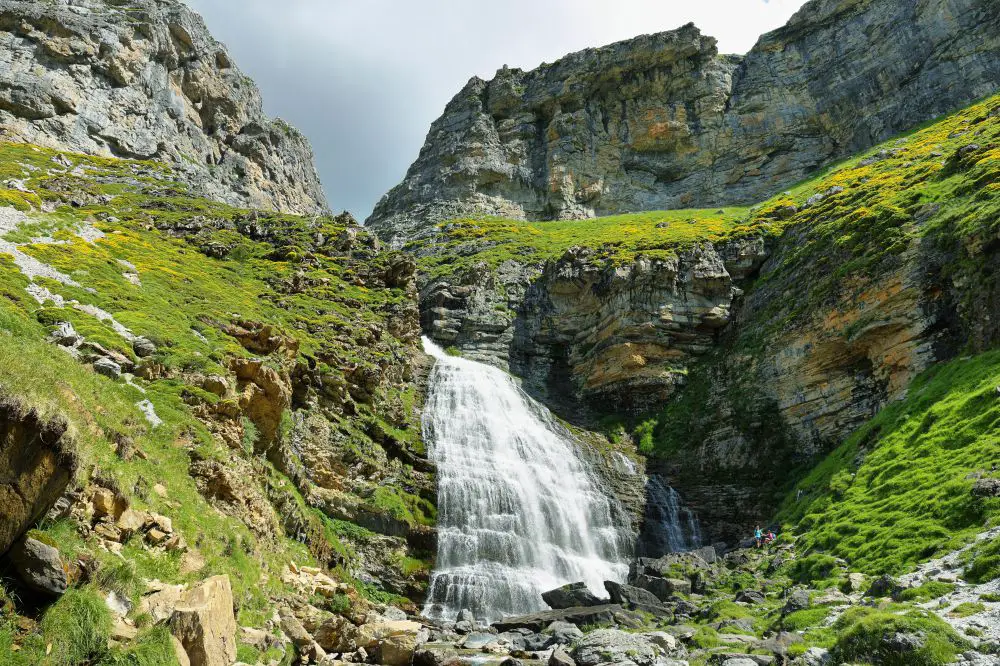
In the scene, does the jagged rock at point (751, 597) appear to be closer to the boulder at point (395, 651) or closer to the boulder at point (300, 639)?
the boulder at point (395, 651)

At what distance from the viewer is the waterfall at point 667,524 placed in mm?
32031

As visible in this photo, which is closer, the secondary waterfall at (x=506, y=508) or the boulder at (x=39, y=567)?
the boulder at (x=39, y=567)

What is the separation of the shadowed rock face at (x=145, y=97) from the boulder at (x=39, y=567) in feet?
204

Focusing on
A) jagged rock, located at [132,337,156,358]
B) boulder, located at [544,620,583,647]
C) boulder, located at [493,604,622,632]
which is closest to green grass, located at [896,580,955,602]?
boulder, located at [544,620,583,647]

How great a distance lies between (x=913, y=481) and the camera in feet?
66.5

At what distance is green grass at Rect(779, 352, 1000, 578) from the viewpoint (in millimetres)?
→ 16578

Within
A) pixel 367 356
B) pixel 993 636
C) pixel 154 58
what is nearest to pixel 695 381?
pixel 367 356

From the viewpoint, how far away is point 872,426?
27031 mm

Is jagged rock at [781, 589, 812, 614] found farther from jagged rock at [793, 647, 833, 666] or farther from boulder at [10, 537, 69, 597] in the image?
boulder at [10, 537, 69, 597]

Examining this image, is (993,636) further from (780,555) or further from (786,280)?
(786,280)

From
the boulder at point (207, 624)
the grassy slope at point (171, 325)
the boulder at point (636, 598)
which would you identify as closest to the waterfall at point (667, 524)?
the boulder at point (636, 598)

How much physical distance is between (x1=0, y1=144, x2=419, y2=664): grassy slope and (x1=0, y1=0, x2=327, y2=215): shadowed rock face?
8974mm

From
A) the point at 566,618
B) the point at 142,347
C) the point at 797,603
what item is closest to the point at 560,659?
the point at 566,618

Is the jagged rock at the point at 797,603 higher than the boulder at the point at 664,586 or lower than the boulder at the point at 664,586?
lower
